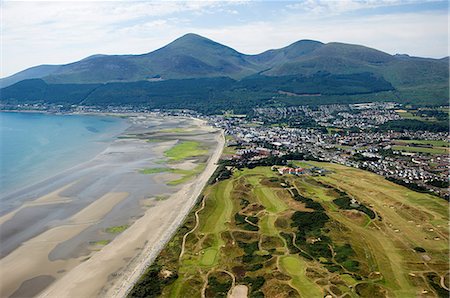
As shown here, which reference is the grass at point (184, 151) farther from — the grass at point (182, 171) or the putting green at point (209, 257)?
the putting green at point (209, 257)

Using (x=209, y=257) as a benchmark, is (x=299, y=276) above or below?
below

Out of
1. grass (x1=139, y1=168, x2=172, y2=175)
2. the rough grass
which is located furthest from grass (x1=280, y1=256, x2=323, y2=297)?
the rough grass

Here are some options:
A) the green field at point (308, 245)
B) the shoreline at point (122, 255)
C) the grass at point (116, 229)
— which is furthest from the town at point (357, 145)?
the grass at point (116, 229)

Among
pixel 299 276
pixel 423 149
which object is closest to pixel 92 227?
pixel 299 276

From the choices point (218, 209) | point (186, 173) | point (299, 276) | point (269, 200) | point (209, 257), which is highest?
point (186, 173)

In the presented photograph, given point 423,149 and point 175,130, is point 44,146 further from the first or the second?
point 423,149

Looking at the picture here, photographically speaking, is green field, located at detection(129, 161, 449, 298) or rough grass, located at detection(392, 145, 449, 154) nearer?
green field, located at detection(129, 161, 449, 298)

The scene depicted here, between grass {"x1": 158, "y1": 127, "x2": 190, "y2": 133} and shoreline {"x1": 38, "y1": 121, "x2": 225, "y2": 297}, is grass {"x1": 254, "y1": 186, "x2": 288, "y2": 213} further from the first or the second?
grass {"x1": 158, "y1": 127, "x2": 190, "y2": 133}
